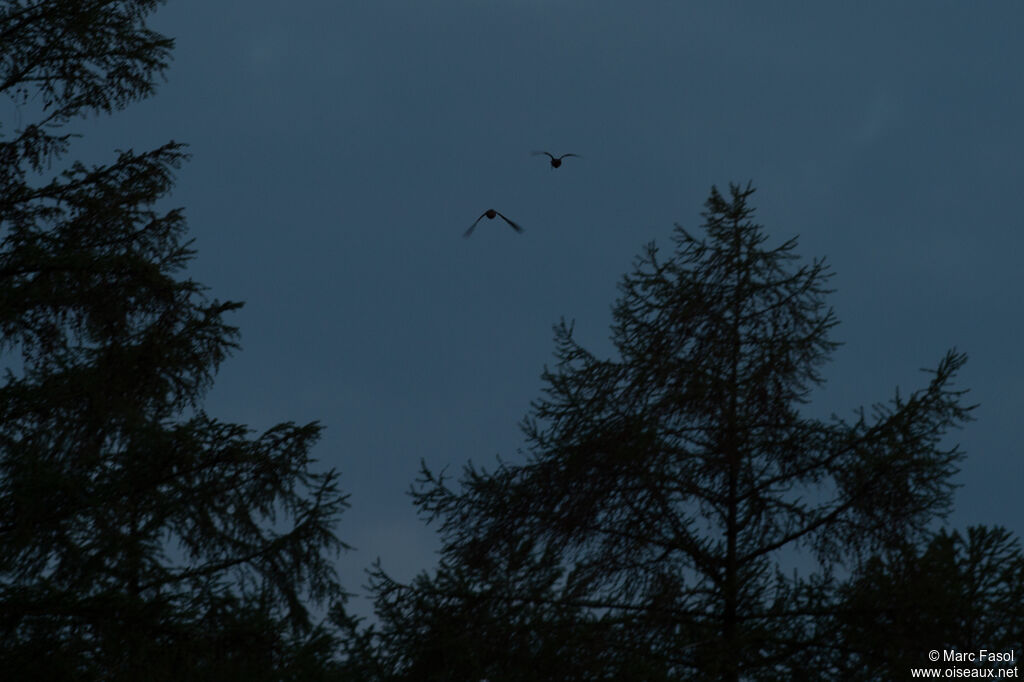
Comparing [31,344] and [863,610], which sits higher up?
[31,344]

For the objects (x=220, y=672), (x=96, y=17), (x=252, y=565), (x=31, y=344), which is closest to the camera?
(x=220, y=672)

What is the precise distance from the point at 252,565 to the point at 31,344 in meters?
3.01

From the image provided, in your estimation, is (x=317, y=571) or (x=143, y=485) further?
(x=317, y=571)

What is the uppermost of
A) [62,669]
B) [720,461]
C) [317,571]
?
[720,461]

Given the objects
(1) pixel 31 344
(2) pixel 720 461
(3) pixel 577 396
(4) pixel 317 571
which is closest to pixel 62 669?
(4) pixel 317 571

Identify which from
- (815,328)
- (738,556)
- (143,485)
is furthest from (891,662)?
(143,485)

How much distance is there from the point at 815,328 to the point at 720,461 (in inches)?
67.7

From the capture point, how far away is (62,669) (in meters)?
8.48

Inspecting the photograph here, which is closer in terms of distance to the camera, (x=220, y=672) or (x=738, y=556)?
(x=220, y=672)

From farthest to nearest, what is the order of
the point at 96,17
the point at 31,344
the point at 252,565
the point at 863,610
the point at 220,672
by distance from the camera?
1. the point at 96,17
2. the point at 31,344
3. the point at 252,565
4. the point at 863,610
5. the point at 220,672

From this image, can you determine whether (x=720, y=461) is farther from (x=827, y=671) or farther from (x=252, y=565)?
(x=252, y=565)

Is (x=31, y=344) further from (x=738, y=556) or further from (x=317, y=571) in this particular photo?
Answer: (x=738, y=556)

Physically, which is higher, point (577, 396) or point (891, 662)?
point (577, 396)

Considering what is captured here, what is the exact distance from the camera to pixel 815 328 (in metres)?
10.7
